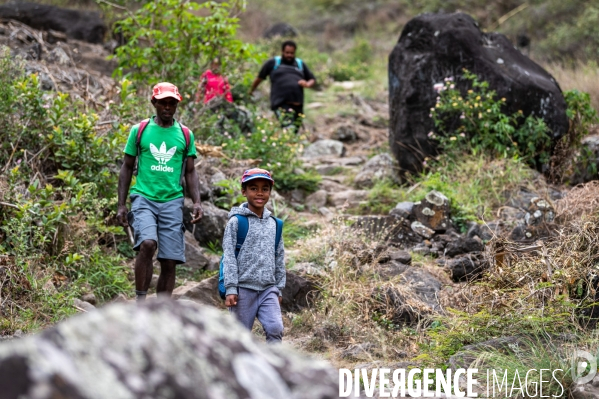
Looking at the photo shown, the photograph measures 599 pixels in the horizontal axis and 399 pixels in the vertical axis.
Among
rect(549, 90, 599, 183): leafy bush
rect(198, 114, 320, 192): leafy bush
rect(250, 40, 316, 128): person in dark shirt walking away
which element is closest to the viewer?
rect(198, 114, 320, 192): leafy bush

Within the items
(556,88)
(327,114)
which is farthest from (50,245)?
(327,114)

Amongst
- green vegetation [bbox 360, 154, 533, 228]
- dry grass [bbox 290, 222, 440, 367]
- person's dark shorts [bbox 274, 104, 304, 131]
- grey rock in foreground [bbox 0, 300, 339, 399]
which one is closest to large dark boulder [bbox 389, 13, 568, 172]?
green vegetation [bbox 360, 154, 533, 228]

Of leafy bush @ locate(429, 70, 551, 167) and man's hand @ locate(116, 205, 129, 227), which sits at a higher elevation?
leafy bush @ locate(429, 70, 551, 167)

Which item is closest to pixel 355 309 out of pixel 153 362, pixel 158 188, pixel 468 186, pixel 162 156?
pixel 158 188

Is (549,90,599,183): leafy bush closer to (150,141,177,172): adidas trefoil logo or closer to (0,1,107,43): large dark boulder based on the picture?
(150,141,177,172): adidas trefoil logo

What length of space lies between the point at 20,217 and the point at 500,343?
12.3ft

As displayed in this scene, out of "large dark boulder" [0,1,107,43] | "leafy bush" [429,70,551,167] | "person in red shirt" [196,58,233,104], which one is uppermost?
"large dark boulder" [0,1,107,43]

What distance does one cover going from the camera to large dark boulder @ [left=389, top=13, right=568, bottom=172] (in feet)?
30.0

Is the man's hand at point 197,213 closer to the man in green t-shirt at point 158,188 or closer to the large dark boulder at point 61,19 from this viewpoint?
the man in green t-shirt at point 158,188

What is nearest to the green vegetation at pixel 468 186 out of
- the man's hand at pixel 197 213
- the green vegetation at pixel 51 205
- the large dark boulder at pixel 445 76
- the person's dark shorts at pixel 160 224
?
the large dark boulder at pixel 445 76

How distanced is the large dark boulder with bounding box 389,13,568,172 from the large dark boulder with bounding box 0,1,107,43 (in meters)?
6.67

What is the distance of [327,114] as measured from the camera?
13188 millimetres

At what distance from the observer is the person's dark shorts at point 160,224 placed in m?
5.12

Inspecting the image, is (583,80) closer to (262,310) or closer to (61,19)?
(262,310)
